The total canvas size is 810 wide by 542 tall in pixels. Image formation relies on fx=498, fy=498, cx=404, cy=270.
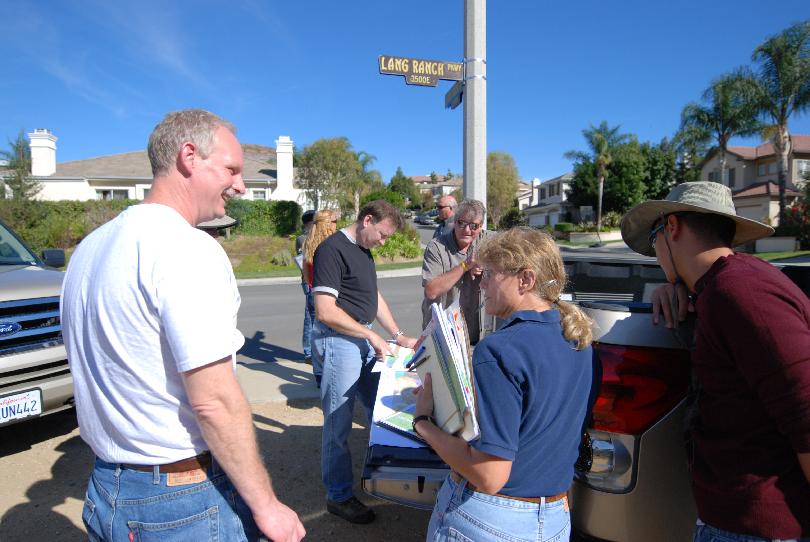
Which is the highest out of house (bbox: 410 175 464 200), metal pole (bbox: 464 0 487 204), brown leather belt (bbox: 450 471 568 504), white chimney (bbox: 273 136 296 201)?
house (bbox: 410 175 464 200)

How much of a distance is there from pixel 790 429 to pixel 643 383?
518 millimetres

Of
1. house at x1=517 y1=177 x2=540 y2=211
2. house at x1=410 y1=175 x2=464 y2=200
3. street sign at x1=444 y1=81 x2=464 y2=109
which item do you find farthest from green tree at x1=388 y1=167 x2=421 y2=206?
street sign at x1=444 y1=81 x2=464 y2=109

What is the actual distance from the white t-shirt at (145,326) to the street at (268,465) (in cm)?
189

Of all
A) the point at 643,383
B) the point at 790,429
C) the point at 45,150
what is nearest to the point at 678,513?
the point at 643,383

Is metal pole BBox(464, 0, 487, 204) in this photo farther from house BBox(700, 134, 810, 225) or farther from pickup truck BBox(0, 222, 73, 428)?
house BBox(700, 134, 810, 225)

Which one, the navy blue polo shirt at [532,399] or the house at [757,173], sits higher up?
the house at [757,173]

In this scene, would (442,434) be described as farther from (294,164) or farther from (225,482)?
(294,164)

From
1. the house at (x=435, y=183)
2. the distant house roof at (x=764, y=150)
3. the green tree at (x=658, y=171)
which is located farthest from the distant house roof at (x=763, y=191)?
the house at (x=435, y=183)

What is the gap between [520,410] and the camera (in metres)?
1.43

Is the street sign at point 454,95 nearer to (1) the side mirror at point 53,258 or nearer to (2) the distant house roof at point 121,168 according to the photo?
(1) the side mirror at point 53,258

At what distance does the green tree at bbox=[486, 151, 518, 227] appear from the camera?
188ft

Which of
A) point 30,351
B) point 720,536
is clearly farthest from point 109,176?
point 720,536

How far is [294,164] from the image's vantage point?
39281 millimetres

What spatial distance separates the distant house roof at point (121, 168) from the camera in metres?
35.8
